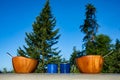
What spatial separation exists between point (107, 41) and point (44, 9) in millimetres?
8916

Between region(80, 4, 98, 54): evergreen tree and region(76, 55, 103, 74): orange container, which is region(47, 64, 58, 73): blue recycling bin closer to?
region(76, 55, 103, 74): orange container

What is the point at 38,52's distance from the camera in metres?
27.6

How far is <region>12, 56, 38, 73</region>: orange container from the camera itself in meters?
3.89

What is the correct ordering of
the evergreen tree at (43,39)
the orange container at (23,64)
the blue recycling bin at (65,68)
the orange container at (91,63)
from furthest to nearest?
the evergreen tree at (43,39) < the blue recycling bin at (65,68) < the orange container at (23,64) < the orange container at (91,63)

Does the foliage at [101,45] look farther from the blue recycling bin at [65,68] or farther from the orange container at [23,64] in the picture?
the orange container at [23,64]

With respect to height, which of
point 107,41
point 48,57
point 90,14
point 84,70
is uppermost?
point 90,14

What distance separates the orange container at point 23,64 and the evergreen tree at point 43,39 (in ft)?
75.1

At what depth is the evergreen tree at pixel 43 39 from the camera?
27.5 m

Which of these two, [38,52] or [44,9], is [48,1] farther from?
[38,52]

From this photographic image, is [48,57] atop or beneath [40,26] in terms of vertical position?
beneath

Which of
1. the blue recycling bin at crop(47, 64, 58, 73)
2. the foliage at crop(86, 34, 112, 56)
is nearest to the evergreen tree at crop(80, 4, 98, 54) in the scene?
the foliage at crop(86, 34, 112, 56)

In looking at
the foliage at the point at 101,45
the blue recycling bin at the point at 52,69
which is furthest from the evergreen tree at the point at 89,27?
the blue recycling bin at the point at 52,69

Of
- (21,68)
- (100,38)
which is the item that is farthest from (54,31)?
(21,68)

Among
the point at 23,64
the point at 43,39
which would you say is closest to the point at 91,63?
the point at 23,64
